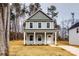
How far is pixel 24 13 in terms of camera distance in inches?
324

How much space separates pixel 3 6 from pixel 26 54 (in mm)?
630

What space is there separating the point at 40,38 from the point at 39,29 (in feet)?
0.35

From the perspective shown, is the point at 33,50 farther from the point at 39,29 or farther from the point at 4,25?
the point at 4,25

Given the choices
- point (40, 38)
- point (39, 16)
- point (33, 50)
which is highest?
point (39, 16)

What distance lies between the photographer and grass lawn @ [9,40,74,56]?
818 centimetres

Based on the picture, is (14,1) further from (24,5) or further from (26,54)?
(26,54)

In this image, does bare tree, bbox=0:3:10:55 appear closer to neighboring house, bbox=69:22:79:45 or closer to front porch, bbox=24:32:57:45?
front porch, bbox=24:32:57:45

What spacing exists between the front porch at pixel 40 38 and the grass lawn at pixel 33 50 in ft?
0.20

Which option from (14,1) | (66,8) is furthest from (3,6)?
(66,8)

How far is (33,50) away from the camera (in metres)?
8.20

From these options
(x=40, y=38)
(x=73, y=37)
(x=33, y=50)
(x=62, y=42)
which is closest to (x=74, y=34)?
(x=73, y=37)

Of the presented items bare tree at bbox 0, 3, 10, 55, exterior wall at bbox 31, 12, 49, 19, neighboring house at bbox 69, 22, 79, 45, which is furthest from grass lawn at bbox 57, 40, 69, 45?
bare tree at bbox 0, 3, 10, 55

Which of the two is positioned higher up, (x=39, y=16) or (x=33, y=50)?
(x=39, y=16)

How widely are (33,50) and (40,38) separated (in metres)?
0.17
